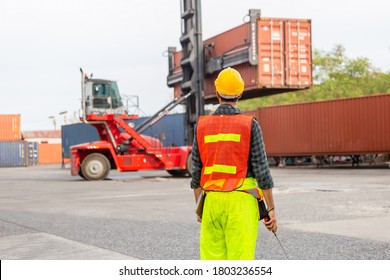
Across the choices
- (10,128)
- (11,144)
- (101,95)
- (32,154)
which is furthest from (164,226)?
(32,154)

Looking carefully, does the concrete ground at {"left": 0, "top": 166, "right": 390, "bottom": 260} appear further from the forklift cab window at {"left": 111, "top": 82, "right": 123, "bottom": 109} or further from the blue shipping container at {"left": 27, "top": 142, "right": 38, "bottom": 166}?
the blue shipping container at {"left": 27, "top": 142, "right": 38, "bottom": 166}

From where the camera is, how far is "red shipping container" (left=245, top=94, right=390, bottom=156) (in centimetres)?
2625

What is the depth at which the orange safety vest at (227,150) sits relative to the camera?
335 cm

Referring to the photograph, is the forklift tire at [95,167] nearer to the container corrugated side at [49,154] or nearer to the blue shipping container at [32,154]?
the blue shipping container at [32,154]

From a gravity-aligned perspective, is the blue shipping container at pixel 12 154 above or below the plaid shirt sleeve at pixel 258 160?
below

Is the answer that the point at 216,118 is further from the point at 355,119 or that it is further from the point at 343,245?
the point at 355,119

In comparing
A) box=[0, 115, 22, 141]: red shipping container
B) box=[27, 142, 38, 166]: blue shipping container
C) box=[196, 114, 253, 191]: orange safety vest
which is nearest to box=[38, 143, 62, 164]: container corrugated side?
box=[27, 142, 38, 166]: blue shipping container

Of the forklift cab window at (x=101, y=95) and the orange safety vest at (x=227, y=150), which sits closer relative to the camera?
the orange safety vest at (x=227, y=150)

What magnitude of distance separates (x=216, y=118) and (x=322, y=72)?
57.9 metres

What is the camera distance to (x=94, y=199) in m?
14.1

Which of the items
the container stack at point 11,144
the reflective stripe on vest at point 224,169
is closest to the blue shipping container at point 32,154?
the container stack at point 11,144

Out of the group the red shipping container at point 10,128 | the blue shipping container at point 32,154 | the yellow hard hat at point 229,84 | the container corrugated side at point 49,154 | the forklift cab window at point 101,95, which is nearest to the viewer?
the yellow hard hat at point 229,84

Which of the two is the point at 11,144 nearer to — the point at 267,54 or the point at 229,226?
the point at 267,54
